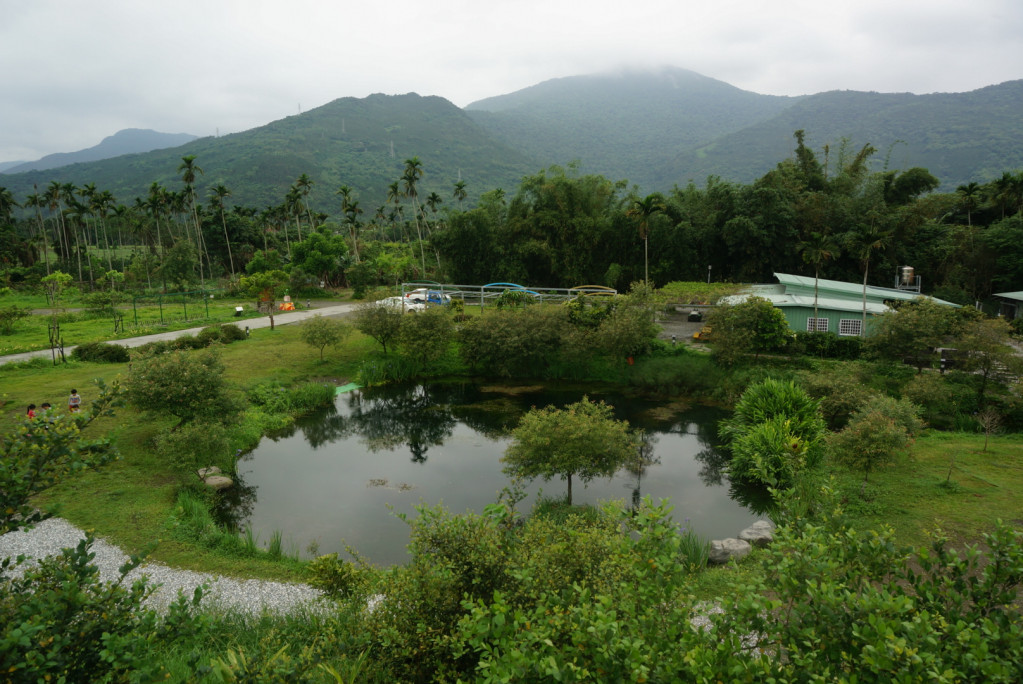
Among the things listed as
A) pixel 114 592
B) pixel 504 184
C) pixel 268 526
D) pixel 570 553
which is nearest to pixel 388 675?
pixel 570 553

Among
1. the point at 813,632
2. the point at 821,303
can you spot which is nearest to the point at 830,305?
the point at 821,303

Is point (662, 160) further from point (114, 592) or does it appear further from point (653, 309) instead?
point (114, 592)

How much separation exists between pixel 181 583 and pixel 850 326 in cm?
2987

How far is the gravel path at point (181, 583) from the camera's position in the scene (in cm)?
902

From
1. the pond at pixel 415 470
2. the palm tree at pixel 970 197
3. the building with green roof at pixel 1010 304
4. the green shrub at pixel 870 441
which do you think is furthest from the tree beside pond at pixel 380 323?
the palm tree at pixel 970 197

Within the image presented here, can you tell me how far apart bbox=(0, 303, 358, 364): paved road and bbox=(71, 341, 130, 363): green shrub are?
1.25m

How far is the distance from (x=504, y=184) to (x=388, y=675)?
13335cm

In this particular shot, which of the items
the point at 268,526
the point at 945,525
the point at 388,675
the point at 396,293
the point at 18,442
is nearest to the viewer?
the point at 18,442

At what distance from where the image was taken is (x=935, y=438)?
1723 cm

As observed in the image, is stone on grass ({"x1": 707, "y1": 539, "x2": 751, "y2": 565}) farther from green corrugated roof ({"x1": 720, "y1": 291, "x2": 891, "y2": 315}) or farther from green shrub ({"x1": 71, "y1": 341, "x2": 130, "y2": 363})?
green shrub ({"x1": 71, "y1": 341, "x2": 130, "y2": 363})

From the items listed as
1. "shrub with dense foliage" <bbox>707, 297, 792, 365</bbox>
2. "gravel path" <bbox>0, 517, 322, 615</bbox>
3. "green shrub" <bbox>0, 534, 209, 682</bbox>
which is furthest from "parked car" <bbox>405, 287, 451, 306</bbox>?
"green shrub" <bbox>0, 534, 209, 682</bbox>

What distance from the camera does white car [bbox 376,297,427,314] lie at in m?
28.3

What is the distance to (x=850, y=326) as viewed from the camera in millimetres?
27859

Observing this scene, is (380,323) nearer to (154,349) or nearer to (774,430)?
(154,349)
